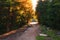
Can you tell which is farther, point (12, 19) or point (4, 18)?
point (12, 19)

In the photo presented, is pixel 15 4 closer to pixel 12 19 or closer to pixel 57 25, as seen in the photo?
pixel 12 19

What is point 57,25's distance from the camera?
2338 cm

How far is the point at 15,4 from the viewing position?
25312 mm

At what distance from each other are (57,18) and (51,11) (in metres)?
1.24

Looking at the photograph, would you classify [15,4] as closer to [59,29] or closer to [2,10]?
[2,10]

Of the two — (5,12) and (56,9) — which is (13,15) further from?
(56,9)

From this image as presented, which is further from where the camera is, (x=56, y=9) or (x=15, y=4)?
(x=15, y=4)

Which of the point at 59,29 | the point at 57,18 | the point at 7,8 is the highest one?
the point at 7,8

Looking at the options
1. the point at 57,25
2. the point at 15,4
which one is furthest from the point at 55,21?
the point at 15,4

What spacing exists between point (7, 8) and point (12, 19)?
190 inches

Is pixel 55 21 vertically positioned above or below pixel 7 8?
below

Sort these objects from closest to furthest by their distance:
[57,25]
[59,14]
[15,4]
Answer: [59,14] → [57,25] → [15,4]

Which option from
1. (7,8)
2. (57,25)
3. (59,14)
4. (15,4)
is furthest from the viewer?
(15,4)

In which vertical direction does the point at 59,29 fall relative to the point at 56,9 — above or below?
below
